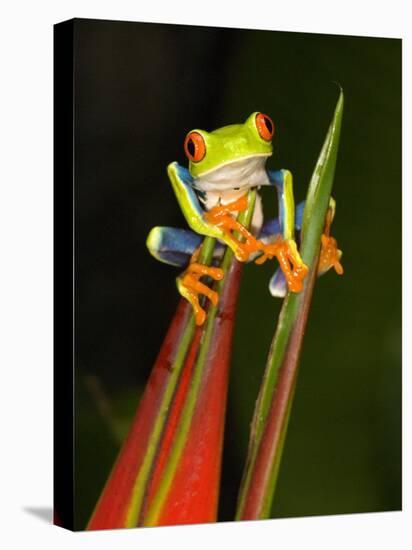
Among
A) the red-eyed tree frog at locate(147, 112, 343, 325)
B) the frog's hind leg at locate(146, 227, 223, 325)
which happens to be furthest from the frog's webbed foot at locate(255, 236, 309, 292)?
the frog's hind leg at locate(146, 227, 223, 325)

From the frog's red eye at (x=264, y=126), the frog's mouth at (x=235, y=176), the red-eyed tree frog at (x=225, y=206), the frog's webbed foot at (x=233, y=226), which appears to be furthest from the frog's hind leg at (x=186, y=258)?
the frog's red eye at (x=264, y=126)

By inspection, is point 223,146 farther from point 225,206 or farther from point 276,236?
point 276,236

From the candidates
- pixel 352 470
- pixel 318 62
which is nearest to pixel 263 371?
pixel 352 470

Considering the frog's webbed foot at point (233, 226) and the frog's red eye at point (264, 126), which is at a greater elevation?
the frog's red eye at point (264, 126)

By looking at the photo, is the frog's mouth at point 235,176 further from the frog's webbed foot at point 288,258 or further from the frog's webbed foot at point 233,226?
the frog's webbed foot at point 288,258

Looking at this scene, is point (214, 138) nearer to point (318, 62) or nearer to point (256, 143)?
point (256, 143)
